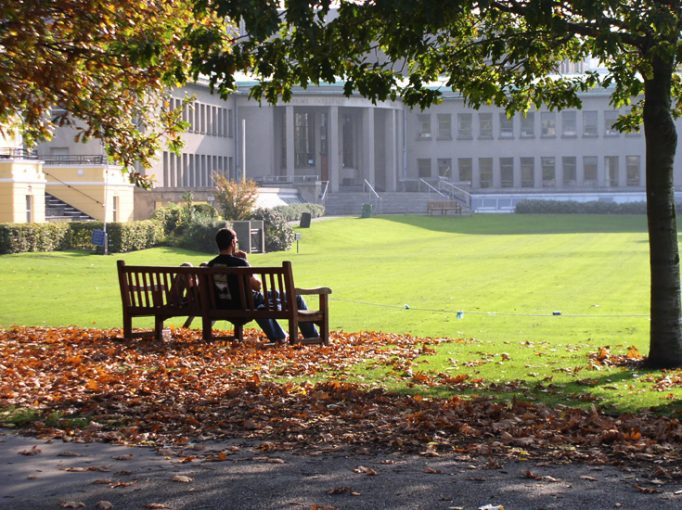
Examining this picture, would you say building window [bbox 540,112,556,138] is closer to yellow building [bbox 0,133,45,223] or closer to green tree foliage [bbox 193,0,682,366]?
yellow building [bbox 0,133,45,223]

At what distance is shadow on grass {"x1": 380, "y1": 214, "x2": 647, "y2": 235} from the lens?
2645 inches

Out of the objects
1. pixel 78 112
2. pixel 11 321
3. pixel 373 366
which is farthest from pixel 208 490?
pixel 11 321

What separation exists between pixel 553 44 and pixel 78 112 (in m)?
6.14

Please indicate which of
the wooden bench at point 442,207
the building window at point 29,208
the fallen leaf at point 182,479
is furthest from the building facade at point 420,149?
the fallen leaf at point 182,479

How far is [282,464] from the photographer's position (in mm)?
7391

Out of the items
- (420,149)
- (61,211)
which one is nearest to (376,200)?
(420,149)

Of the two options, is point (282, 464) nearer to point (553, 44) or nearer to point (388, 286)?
point (553, 44)

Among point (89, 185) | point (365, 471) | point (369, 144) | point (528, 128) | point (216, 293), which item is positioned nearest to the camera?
point (365, 471)

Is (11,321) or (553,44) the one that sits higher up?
(553,44)

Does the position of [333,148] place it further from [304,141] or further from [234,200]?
[234,200]

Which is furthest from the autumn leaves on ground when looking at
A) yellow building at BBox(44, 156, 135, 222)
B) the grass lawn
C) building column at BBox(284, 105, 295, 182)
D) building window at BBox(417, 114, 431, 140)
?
building window at BBox(417, 114, 431, 140)

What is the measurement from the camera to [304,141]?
335 ft

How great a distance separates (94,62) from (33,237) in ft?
98.2

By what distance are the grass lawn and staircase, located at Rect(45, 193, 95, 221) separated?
9.87m
